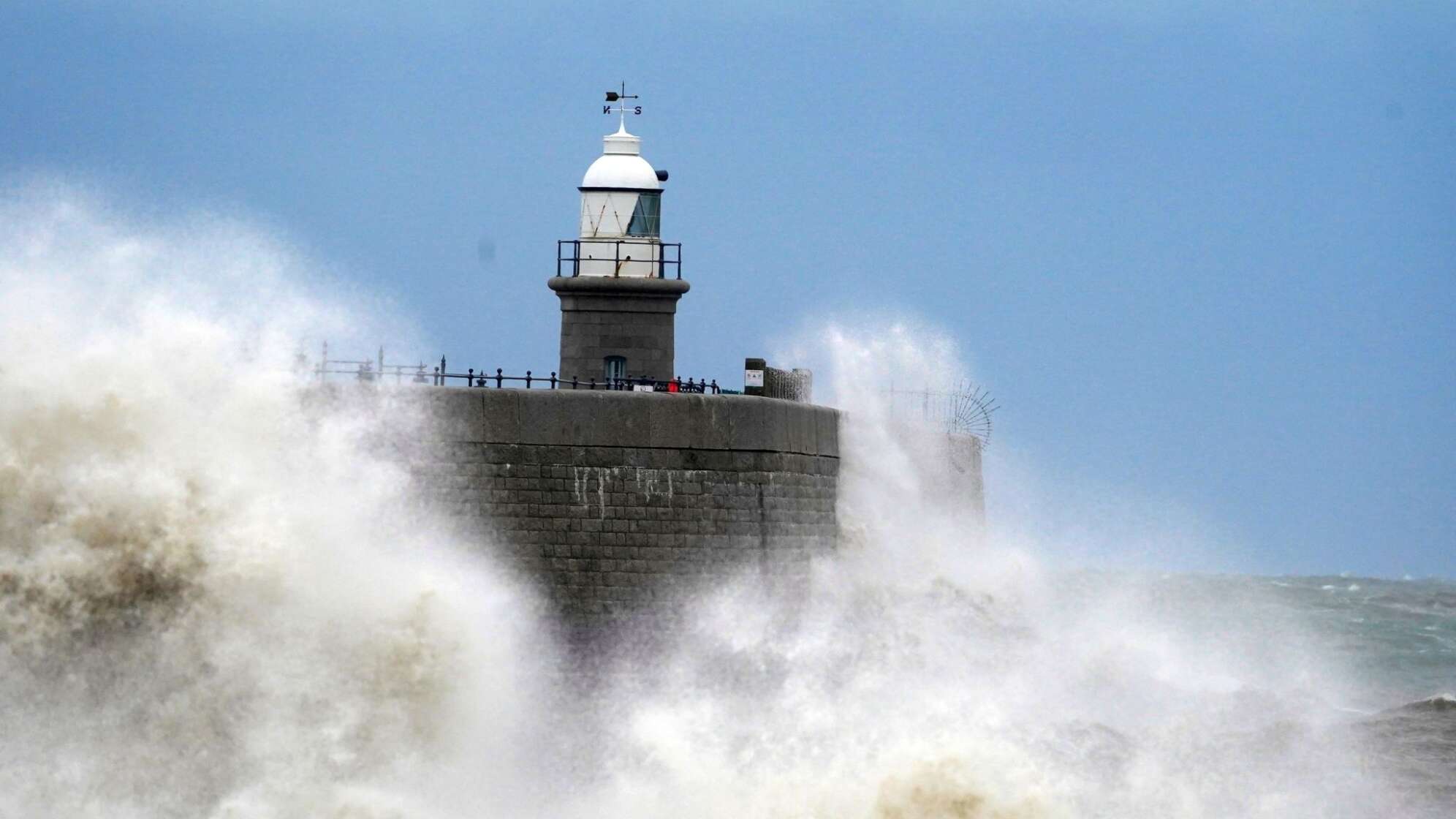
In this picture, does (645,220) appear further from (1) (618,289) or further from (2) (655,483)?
(2) (655,483)

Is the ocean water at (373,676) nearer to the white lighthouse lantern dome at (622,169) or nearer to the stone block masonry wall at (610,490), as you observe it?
the stone block masonry wall at (610,490)

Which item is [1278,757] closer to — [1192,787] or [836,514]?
[1192,787]

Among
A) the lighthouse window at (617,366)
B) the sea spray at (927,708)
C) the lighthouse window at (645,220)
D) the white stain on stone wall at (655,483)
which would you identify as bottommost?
the sea spray at (927,708)

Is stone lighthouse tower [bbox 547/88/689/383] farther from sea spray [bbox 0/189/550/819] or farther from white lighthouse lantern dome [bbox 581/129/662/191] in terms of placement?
sea spray [bbox 0/189/550/819]

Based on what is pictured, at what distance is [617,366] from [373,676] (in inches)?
304

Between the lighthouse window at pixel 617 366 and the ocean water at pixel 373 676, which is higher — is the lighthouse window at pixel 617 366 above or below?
above

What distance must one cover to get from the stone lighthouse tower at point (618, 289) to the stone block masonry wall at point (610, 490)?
15.4 ft

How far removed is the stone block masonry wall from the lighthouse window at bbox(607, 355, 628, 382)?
4698mm

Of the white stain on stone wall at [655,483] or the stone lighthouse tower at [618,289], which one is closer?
the white stain on stone wall at [655,483]

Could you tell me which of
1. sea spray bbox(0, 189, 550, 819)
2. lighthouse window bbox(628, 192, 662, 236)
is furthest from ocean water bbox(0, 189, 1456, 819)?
lighthouse window bbox(628, 192, 662, 236)

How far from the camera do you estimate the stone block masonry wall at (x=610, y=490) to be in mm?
15367

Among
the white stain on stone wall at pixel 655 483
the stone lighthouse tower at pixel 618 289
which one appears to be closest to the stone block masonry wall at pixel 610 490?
the white stain on stone wall at pixel 655 483

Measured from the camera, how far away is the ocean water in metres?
13.0

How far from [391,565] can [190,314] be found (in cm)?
210
